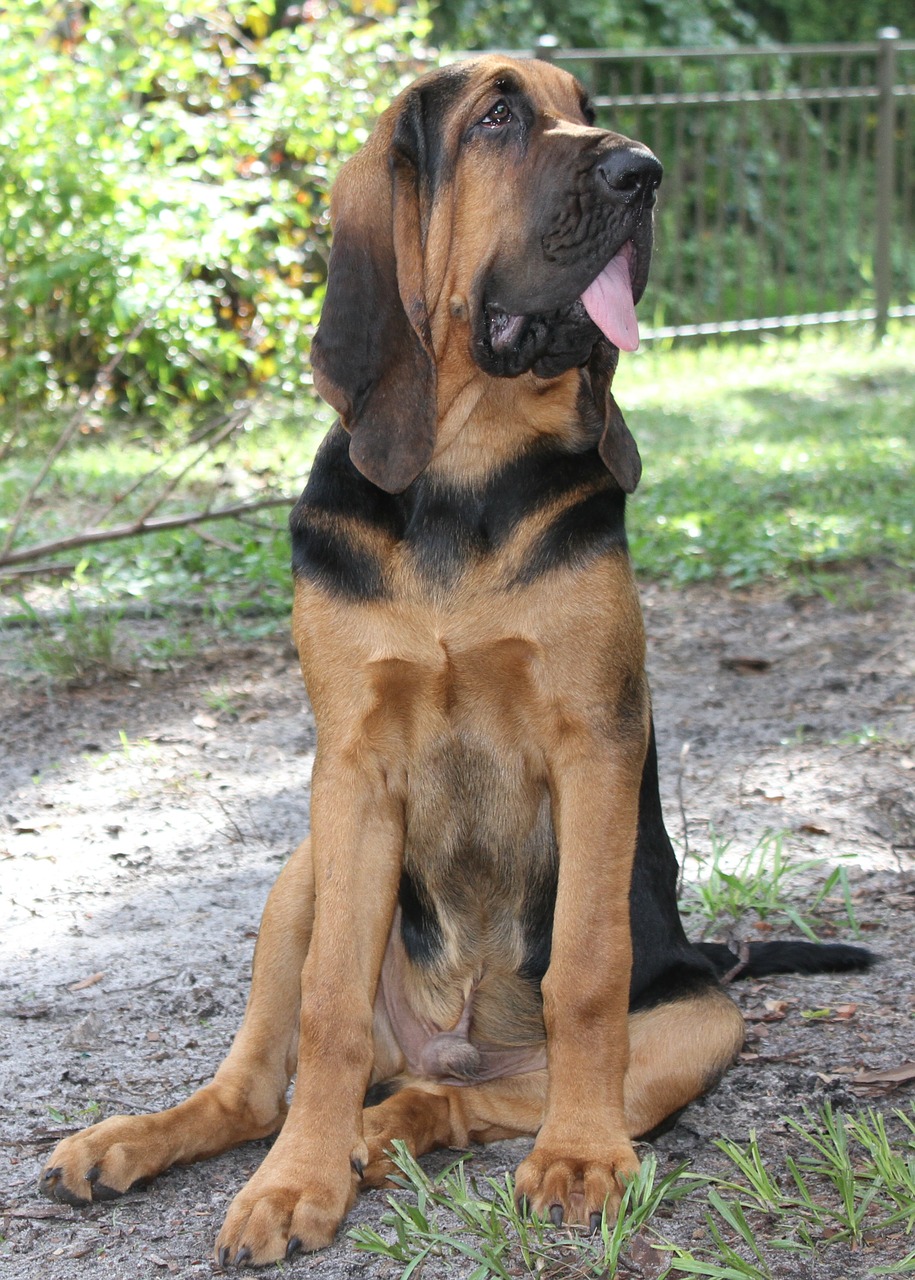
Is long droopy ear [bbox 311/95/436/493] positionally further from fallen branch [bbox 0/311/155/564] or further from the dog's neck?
fallen branch [bbox 0/311/155/564]

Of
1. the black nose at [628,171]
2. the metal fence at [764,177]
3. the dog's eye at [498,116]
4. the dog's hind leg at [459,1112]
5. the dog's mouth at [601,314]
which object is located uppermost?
the dog's eye at [498,116]

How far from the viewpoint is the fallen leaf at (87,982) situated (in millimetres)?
3809

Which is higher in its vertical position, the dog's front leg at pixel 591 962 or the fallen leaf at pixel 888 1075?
the dog's front leg at pixel 591 962

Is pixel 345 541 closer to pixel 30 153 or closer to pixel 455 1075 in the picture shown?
pixel 455 1075

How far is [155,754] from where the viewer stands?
5273 millimetres

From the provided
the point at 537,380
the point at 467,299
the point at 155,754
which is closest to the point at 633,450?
the point at 537,380

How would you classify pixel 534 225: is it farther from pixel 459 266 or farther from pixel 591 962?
pixel 591 962

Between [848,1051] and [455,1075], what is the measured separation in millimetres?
876

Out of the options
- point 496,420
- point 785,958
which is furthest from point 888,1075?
point 496,420

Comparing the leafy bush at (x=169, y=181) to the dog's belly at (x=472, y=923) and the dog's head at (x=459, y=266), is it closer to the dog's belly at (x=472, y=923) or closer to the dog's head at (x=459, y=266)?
the dog's head at (x=459, y=266)

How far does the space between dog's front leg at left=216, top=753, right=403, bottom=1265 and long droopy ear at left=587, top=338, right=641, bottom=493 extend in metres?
0.79

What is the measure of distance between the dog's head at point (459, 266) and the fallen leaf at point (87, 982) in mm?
1579

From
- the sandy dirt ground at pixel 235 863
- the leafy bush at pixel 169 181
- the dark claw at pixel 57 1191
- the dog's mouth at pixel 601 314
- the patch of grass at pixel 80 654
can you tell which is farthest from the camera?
the leafy bush at pixel 169 181

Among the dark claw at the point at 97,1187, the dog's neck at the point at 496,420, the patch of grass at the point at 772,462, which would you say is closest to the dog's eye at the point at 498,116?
the dog's neck at the point at 496,420
